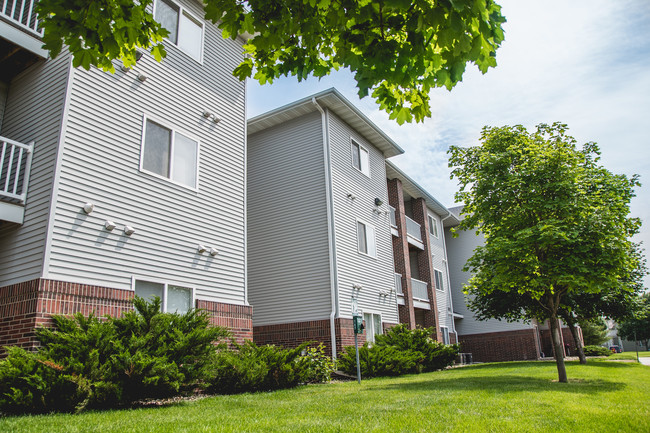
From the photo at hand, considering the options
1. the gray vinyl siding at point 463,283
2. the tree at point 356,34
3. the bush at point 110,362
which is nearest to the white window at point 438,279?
the gray vinyl siding at point 463,283

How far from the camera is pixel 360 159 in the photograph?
20000 mm

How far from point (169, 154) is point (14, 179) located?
3210 millimetres

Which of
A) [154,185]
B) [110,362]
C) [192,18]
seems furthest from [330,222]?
[110,362]

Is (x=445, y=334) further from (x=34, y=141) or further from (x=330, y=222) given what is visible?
(x=34, y=141)

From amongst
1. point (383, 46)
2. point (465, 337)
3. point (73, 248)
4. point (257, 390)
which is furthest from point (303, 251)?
point (465, 337)

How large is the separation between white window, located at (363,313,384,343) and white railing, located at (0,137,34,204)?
39.2 ft

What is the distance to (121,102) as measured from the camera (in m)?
10.3

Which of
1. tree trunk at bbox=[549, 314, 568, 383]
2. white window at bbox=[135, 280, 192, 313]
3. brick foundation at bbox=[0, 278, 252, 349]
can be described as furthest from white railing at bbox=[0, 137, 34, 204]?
tree trunk at bbox=[549, 314, 568, 383]

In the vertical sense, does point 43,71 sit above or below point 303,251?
above

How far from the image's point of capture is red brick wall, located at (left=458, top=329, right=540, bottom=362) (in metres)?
29.7

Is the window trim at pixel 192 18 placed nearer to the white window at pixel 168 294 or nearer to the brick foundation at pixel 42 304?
the white window at pixel 168 294

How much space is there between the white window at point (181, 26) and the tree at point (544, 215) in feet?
26.2

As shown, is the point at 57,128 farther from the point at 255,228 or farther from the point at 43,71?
the point at 255,228

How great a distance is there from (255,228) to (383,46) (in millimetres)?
13876
